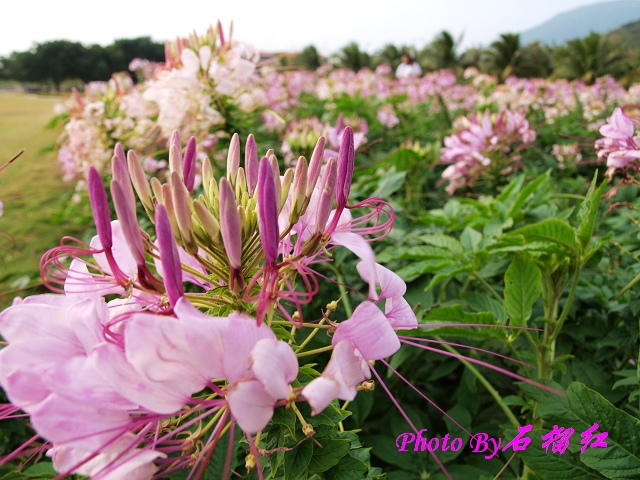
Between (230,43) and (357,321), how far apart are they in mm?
2004

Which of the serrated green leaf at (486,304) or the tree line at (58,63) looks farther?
the tree line at (58,63)

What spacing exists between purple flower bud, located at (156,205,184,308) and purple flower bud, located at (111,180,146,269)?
0.19 ft

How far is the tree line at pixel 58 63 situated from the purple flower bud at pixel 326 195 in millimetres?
49291

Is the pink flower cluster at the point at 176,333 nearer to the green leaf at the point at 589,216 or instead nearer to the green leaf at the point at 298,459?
the green leaf at the point at 298,459

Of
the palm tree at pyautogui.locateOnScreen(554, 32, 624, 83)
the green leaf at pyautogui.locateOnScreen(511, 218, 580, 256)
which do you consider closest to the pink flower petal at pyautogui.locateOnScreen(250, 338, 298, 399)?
the green leaf at pyautogui.locateOnScreen(511, 218, 580, 256)

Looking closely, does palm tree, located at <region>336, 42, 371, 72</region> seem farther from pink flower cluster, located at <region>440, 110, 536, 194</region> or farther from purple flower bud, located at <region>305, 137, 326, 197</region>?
purple flower bud, located at <region>305, 137, 326, 197</region>

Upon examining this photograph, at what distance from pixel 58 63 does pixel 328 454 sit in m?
54.4

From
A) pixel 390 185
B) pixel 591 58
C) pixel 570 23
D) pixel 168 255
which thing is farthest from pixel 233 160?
pixel 570 23

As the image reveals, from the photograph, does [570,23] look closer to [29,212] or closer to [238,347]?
[29,212]

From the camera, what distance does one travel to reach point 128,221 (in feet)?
2.02

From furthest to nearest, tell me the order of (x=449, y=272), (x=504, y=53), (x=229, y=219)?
(x=504, y=53)
(x=449, y=272)
(x=229, y=219)

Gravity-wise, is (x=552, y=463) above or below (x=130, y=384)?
below

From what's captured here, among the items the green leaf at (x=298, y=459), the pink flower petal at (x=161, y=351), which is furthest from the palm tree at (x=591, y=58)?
the pink flower petal at (x=161, y=351)

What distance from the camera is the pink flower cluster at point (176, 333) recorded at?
0.52 m
